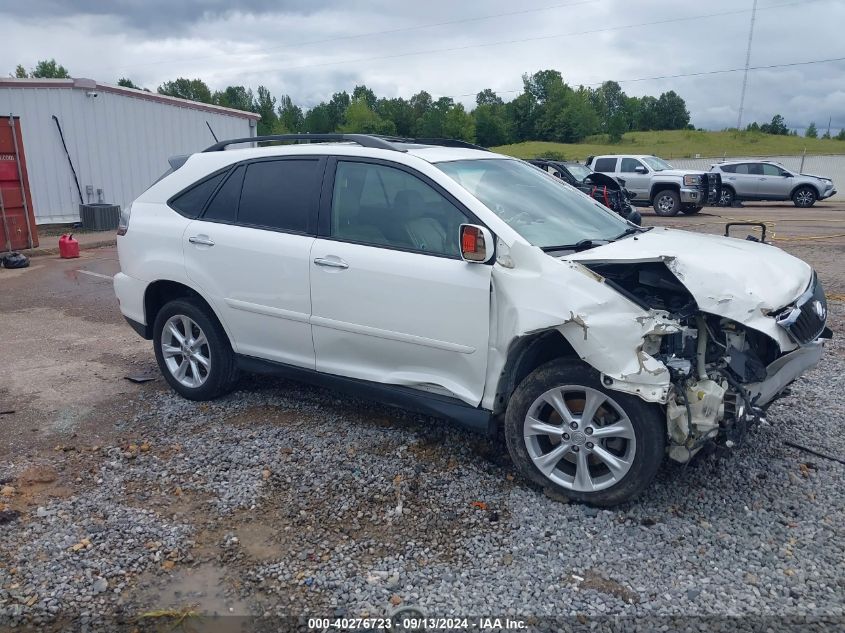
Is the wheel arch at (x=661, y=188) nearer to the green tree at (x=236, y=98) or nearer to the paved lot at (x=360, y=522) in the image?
the paved lot at (x=360, y=522)

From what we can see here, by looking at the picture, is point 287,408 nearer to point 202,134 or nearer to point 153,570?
point 153,570

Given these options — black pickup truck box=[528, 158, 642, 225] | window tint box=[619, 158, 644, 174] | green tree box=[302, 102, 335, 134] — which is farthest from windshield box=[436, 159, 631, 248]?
green tree box=[302, 102, 335, 134]

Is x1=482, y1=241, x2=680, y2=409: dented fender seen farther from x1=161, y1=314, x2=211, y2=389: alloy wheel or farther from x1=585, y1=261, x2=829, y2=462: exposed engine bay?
x1=161, y1=314, x2=211, y2=389: alloy wheel

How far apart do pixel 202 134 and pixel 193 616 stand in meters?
19.1

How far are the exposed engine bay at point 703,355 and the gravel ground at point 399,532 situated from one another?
426 mm

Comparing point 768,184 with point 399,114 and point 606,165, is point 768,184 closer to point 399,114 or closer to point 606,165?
point 606,165

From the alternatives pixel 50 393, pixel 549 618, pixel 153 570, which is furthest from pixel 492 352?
pixel 50 393

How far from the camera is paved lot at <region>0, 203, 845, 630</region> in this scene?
3020mm

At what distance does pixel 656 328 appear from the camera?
3.36 m

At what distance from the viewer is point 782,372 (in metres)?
3.76

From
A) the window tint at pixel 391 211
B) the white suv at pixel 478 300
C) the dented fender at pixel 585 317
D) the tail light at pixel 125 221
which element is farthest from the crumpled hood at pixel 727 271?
the tail light at pixel 125 221

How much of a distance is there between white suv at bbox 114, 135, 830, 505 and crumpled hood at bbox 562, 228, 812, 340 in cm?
1

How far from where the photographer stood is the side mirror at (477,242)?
12.1ft

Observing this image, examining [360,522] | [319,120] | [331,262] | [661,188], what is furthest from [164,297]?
[319,120]
